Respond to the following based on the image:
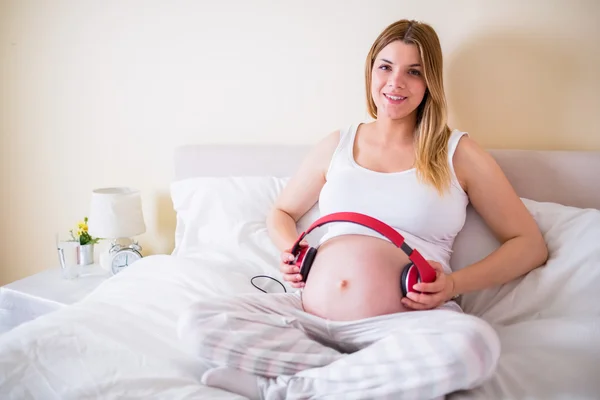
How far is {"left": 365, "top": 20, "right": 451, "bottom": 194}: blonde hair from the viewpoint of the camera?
1202 mm

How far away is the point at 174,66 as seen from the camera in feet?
6.11

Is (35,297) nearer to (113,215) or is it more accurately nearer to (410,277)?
(113,215)

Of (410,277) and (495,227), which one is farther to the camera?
(495,227)

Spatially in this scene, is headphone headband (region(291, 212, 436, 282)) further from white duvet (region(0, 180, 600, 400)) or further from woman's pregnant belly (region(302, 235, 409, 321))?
white duvet (region(0, 180, 600, 400))

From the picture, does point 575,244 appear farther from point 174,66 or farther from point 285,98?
point 174,66

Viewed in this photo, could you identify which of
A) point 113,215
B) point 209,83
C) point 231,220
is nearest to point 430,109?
point 231,220

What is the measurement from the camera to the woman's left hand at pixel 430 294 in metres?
0.96

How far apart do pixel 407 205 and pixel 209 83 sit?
1.00 meters

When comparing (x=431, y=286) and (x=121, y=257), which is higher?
(x=431, y=286)

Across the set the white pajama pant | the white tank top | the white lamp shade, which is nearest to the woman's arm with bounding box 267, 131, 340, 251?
the white tank top

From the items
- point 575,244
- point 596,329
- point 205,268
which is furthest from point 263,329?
point 575,244

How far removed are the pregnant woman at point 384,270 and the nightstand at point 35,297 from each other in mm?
728

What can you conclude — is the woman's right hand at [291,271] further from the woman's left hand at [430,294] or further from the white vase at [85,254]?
the white vase at [85,254]

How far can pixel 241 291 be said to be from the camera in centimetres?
119
